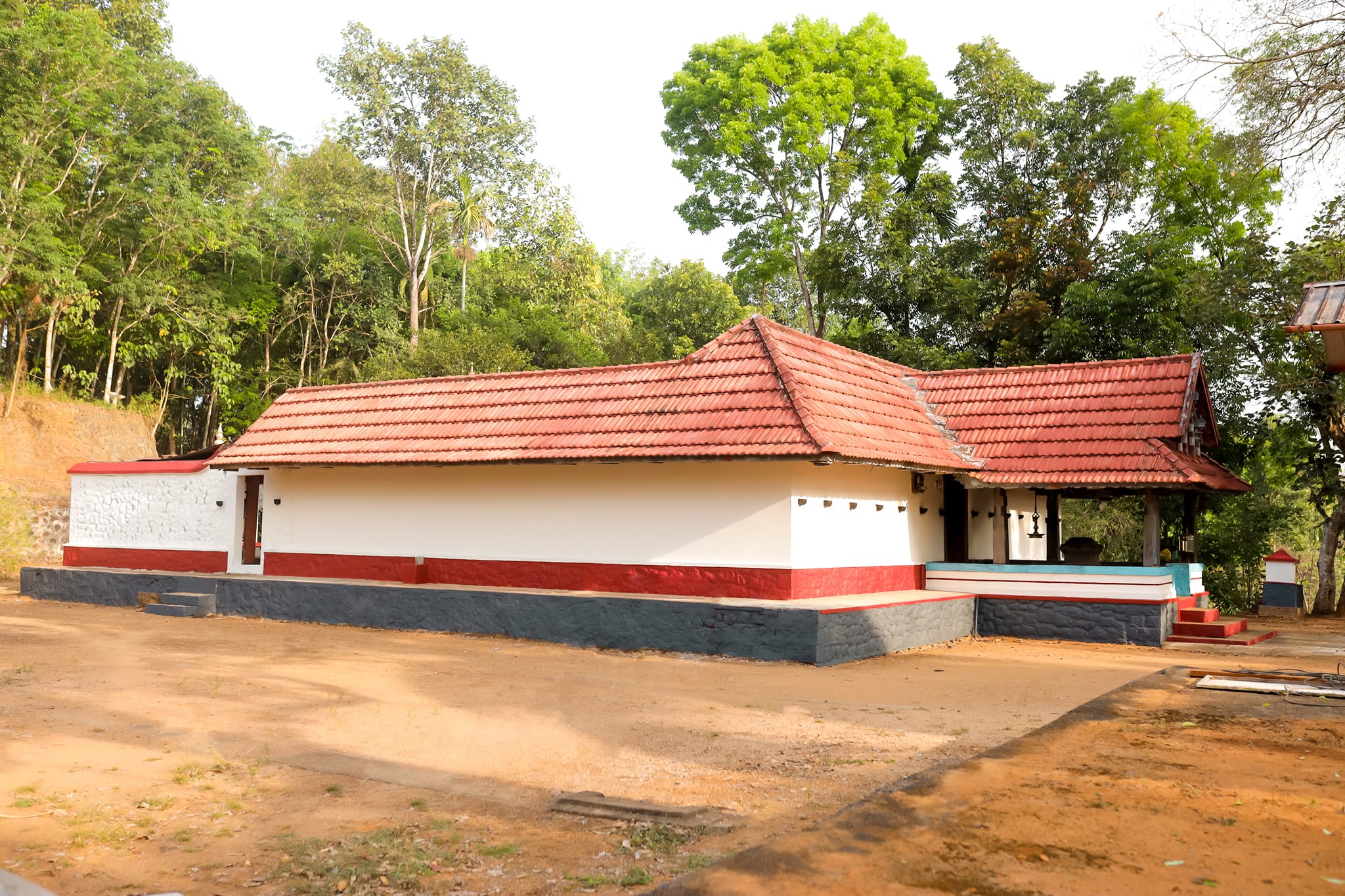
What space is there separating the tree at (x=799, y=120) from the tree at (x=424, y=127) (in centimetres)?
563

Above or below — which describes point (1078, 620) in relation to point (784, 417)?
below

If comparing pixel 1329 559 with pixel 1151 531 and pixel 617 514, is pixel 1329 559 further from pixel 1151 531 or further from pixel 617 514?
pixel 617 514

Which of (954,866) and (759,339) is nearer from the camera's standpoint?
(954,866)

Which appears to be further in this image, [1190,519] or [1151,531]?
[1190,519]

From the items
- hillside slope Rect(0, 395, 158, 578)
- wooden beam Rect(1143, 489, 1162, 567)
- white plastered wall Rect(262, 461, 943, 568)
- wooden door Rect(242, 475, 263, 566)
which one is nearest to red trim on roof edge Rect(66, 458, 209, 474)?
wooden door Rect(242, 475, 263, 566)

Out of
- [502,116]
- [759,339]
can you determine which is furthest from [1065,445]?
[502,116]

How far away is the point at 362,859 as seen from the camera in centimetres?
492

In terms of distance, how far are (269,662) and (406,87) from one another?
80.6 feet

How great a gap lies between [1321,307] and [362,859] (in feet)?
32.3

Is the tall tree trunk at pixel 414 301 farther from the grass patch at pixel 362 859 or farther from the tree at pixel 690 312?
the grass patch at pixel 362 859

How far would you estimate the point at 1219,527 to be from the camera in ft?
73.5

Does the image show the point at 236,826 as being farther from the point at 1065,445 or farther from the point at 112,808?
the point at 1065,445

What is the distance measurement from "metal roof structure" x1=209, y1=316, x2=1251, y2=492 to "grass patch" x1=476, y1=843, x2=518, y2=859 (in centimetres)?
754

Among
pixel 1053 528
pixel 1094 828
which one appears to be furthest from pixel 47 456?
pixel 1094 828
